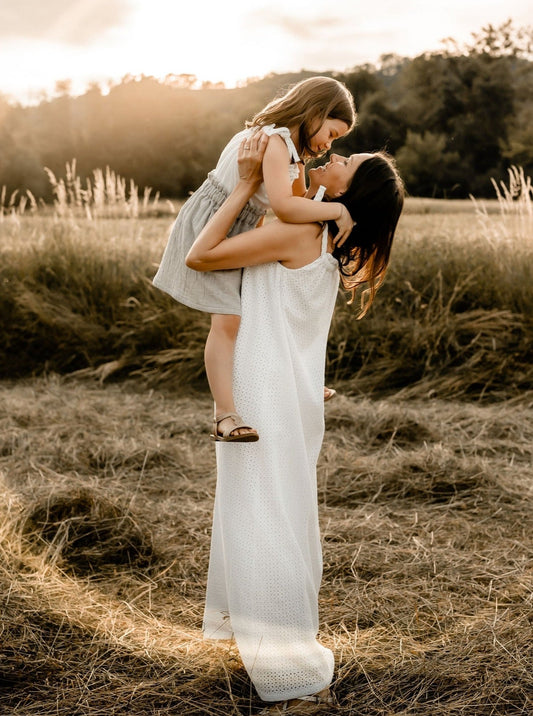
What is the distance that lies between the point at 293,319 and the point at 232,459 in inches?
14.3

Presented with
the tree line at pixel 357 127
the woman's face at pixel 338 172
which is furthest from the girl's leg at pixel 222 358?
the tree line at pixel 357 127

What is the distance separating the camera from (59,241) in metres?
6.37

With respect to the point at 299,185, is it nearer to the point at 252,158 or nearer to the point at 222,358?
the point at 252,158

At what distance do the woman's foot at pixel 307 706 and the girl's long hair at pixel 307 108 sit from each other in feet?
4.38

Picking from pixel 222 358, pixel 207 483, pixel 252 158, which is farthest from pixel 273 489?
pixel 207 483

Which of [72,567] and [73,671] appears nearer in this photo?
[73,671]

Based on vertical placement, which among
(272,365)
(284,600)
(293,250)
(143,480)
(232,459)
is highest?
(293,250)

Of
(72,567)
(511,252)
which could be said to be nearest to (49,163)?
(511,252)

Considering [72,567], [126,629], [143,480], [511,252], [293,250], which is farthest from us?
[511,252]

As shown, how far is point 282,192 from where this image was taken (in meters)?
1.68

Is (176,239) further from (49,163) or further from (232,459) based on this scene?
(49,163)

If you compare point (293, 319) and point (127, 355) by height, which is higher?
point (293, 319)

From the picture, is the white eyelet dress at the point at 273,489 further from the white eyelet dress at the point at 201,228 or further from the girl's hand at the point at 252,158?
the girl's hand at the point at 252,158

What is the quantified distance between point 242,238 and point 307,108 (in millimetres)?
361
